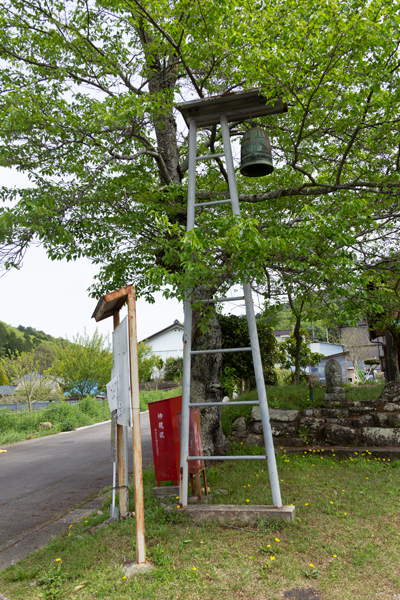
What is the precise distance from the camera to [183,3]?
635cm

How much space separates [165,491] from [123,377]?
91.6 inches

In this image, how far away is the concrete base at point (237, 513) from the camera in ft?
14.6

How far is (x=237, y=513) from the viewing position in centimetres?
454

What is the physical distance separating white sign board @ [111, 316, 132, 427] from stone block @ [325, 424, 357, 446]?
16.2ft

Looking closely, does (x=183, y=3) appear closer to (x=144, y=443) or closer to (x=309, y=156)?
(x=309, y=156)

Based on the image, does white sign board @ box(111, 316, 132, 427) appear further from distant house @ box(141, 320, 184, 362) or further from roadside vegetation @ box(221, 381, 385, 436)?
distant house @ box(141, 320, 184, 362)

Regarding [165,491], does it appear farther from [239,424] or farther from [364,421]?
[364,421]

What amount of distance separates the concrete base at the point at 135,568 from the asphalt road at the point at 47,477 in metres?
2.03

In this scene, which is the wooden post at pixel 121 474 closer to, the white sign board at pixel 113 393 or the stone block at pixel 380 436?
the white sign board at pixel 113 393

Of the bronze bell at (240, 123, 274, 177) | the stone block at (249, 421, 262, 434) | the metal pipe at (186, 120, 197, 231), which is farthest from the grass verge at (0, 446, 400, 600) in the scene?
the bronze bell at (240, 123, 274, 177)

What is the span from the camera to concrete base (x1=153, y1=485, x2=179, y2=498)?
5719mm

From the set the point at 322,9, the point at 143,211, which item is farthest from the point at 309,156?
the point at 143,211

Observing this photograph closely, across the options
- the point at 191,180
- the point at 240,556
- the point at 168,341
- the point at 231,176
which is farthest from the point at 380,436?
the point at 168,341

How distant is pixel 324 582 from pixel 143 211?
21.9 feet
